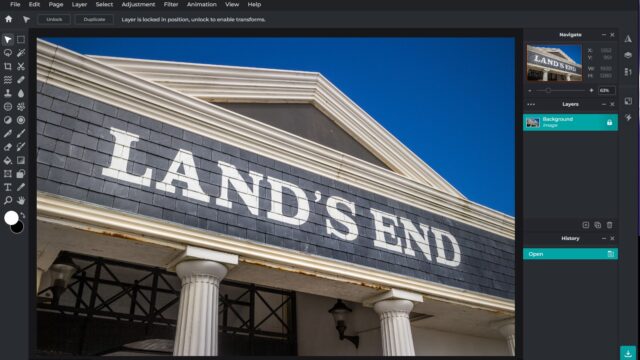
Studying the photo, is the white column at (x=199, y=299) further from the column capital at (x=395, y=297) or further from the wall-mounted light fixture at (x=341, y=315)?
the wall-mounted light fixture at (x=341, y=315)

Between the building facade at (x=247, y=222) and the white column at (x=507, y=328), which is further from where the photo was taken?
the white column at (x=507, y=328)

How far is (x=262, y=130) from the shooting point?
329 inches

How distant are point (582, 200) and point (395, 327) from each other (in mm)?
4707

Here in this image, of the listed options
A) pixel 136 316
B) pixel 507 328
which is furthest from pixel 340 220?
pixel 136 316

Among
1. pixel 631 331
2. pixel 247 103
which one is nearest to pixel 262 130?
pixel 247 103

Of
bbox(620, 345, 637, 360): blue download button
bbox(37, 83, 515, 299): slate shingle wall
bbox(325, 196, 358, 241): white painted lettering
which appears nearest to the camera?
bbox(620, 345, 637, 360): blue download button

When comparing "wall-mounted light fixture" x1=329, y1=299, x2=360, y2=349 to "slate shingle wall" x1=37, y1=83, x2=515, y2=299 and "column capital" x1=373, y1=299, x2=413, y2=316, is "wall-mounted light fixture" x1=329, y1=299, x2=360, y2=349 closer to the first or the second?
"column capital" x1=373, y1=299, x2=413, y2=316

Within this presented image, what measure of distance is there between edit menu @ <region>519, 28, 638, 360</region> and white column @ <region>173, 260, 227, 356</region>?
11.7 ft

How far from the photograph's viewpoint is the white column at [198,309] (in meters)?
6.56

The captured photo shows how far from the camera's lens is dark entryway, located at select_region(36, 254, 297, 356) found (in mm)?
10516

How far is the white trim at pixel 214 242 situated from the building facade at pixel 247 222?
0.02m

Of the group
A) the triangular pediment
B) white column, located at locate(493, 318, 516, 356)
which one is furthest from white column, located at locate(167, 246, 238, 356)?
white column, located at locate(493, 318, 516, 356)

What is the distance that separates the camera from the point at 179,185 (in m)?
7.20

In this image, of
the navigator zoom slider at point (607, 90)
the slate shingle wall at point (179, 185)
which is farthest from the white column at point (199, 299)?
the navigator zoom slider at point (607, 90)
